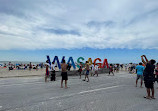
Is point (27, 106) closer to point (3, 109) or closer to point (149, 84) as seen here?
point (3, 109)

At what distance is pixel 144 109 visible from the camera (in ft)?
14.2

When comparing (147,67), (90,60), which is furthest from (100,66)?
(147,67)

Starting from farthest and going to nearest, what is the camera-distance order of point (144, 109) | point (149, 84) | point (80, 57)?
point (80, 57) → point (149, 84) → point (144, 109)

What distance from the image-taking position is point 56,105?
178 inches

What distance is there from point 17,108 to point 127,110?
12.5ft

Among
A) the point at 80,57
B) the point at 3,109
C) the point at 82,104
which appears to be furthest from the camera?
the point at 80,57

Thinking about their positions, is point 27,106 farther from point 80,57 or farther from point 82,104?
point 80,57

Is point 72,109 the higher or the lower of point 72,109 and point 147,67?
the lower

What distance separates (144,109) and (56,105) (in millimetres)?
3226

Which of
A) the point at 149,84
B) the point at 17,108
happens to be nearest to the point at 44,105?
the point at 17,108

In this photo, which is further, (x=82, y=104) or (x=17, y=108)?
(x=82, y=104)

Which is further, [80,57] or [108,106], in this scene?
[80,57]

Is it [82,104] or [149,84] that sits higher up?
[149,84]

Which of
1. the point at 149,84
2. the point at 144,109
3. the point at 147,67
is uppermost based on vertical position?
the point at 147,67
